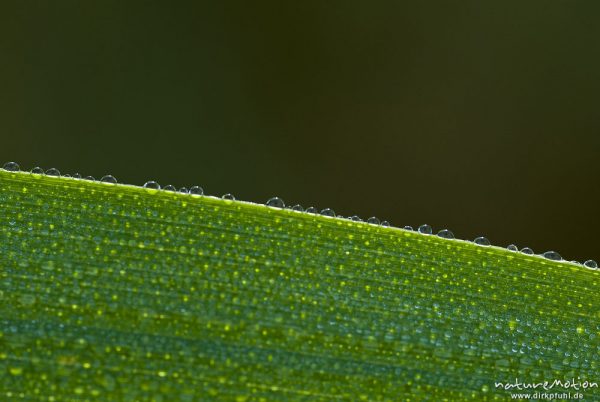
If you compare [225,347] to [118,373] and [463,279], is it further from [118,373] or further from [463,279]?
[463,279]

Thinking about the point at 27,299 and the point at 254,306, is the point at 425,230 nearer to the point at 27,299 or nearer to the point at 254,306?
the point at 254,306

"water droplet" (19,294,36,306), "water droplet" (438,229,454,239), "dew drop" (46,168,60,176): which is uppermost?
"dew drop" (46,168,60,176)

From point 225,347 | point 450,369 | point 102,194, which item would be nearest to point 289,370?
point 225,347

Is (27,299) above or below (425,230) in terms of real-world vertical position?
below

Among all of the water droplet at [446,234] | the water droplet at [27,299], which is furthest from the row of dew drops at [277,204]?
the water droplet at [27,299]

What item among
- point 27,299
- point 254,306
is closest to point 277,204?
point 254,306

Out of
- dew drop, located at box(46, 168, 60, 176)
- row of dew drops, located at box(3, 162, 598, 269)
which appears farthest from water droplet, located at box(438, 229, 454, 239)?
dew drop, located at box(46, 168, 60, 176)

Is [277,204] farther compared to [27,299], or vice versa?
[277,204]

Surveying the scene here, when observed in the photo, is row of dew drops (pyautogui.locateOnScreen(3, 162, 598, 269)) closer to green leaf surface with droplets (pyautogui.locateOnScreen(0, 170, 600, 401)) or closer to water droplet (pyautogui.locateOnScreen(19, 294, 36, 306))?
green leaf surface with droplets (pyautogui.locateOnScreen(0, 170, 600, 401))
